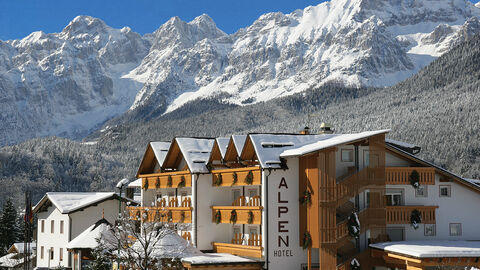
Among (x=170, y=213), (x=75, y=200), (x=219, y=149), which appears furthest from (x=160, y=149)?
(x=75, y=200)

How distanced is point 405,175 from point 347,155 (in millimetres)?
3911

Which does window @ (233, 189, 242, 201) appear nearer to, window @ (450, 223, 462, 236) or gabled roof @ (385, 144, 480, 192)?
gabled roof @ (385, 144, 480, 192)

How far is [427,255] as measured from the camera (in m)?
41.0

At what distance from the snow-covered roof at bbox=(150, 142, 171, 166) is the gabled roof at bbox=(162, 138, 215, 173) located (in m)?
0.92

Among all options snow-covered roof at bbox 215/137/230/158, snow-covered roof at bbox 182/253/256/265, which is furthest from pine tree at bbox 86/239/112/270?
snow-covered roof at bbox 215/137/230/158

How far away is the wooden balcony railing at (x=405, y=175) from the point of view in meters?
49.8

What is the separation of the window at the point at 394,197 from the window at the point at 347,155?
3600 mm

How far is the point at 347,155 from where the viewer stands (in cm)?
4934

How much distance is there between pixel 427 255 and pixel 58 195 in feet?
148

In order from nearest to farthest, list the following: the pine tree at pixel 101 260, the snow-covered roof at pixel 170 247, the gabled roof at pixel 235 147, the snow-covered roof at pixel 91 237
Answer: the snow-covered roof at pixel 170 247 → the gabled roof at pixel 235 147 → the pine tree at pixel 101 260 → the snow-covered roof at pixel 91 237

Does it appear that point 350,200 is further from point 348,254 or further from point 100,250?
point 100,250

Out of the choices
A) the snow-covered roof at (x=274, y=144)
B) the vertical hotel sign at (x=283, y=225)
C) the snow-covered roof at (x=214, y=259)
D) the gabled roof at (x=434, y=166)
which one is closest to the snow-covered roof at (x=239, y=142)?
the snow-covered roof at (x=274, y=144)

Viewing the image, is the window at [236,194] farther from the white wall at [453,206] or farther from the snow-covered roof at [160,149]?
the white wall at [453,206]

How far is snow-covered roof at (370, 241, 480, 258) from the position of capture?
41.3 meters
